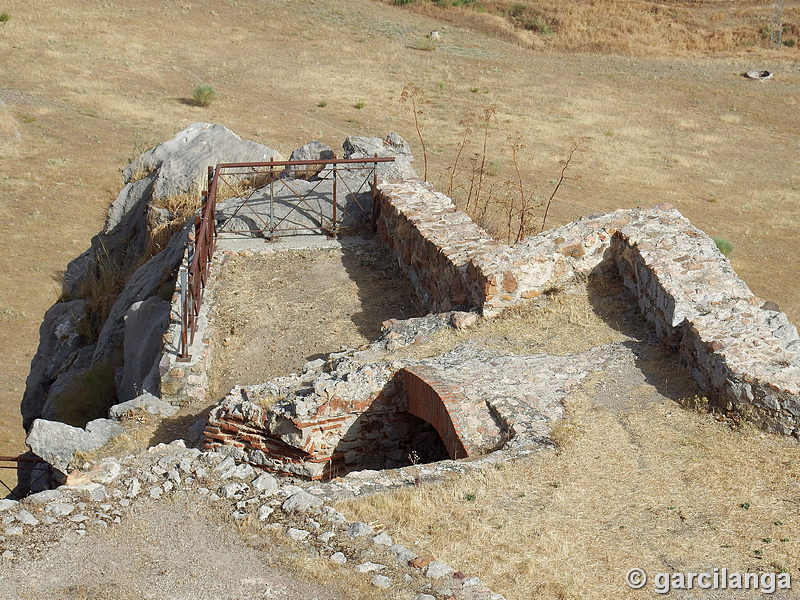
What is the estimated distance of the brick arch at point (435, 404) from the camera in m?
7.50

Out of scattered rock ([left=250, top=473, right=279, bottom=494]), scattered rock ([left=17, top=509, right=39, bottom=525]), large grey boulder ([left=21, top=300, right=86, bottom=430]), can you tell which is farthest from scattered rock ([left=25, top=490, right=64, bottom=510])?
large grey boulder ([left=21, top=300, right=86, bottom=430])

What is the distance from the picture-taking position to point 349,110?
2830 centimetres

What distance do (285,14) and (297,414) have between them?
106 feet

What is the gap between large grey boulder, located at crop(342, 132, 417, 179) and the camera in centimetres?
1460

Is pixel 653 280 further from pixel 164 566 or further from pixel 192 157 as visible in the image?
pixel 192 157

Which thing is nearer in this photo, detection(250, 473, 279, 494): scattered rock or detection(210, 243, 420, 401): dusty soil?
detection(250, 473, 279, 494): scattered rock

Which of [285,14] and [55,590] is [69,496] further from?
[285,14]

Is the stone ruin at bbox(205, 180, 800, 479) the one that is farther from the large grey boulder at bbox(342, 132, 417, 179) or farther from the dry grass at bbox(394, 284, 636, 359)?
the large grey boulder at bbox(342, 132, 417, 179)

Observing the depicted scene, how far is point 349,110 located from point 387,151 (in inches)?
516

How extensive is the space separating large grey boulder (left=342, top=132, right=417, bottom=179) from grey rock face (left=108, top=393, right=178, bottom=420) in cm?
603

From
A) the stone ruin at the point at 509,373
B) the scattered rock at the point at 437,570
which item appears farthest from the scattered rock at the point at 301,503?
the stone ruin at the point at 509,373

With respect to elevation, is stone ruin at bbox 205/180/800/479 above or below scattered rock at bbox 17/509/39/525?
above

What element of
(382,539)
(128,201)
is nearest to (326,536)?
(382,539)

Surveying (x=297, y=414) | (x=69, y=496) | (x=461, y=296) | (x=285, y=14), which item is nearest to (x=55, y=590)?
(x=69, y=496)
